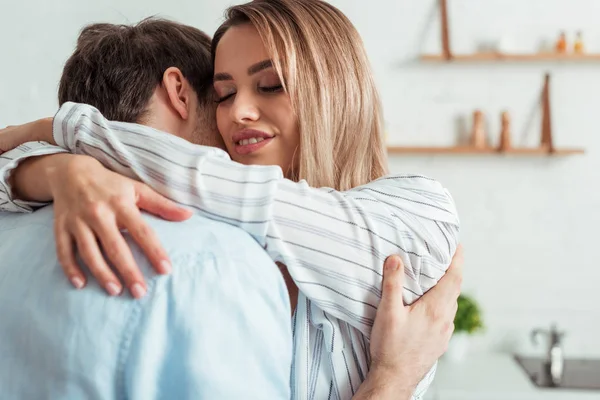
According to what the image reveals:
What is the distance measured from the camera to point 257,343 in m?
0.78

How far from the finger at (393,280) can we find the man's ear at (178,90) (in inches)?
18.5

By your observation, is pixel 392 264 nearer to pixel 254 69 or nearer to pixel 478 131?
pixel 254 69

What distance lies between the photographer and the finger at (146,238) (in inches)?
29.8

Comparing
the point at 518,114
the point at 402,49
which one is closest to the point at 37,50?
the point at 402,49

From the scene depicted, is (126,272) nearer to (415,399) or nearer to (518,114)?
(415,399)

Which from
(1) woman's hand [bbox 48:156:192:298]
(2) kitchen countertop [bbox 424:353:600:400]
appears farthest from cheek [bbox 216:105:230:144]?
(2) kitchen countertop [bbox 424:353:600:400]

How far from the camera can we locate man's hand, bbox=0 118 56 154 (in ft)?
3.56

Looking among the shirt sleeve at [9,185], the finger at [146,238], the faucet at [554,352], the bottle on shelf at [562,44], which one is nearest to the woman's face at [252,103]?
the shirt sleeve at [9,185]

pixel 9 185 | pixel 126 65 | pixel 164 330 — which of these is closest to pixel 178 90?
pixel 126 65

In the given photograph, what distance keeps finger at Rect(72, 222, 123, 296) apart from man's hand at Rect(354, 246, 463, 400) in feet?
1.27

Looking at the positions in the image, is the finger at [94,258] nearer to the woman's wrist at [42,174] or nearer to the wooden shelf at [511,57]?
the woman's wrist at [42,174]

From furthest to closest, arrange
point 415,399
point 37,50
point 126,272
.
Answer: point 37,50, point 415,399, point 126,272

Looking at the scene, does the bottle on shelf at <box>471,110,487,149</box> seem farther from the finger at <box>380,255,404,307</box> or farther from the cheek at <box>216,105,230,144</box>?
the finger at <box>380,255,404,307</box>

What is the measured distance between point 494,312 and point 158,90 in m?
2.61
